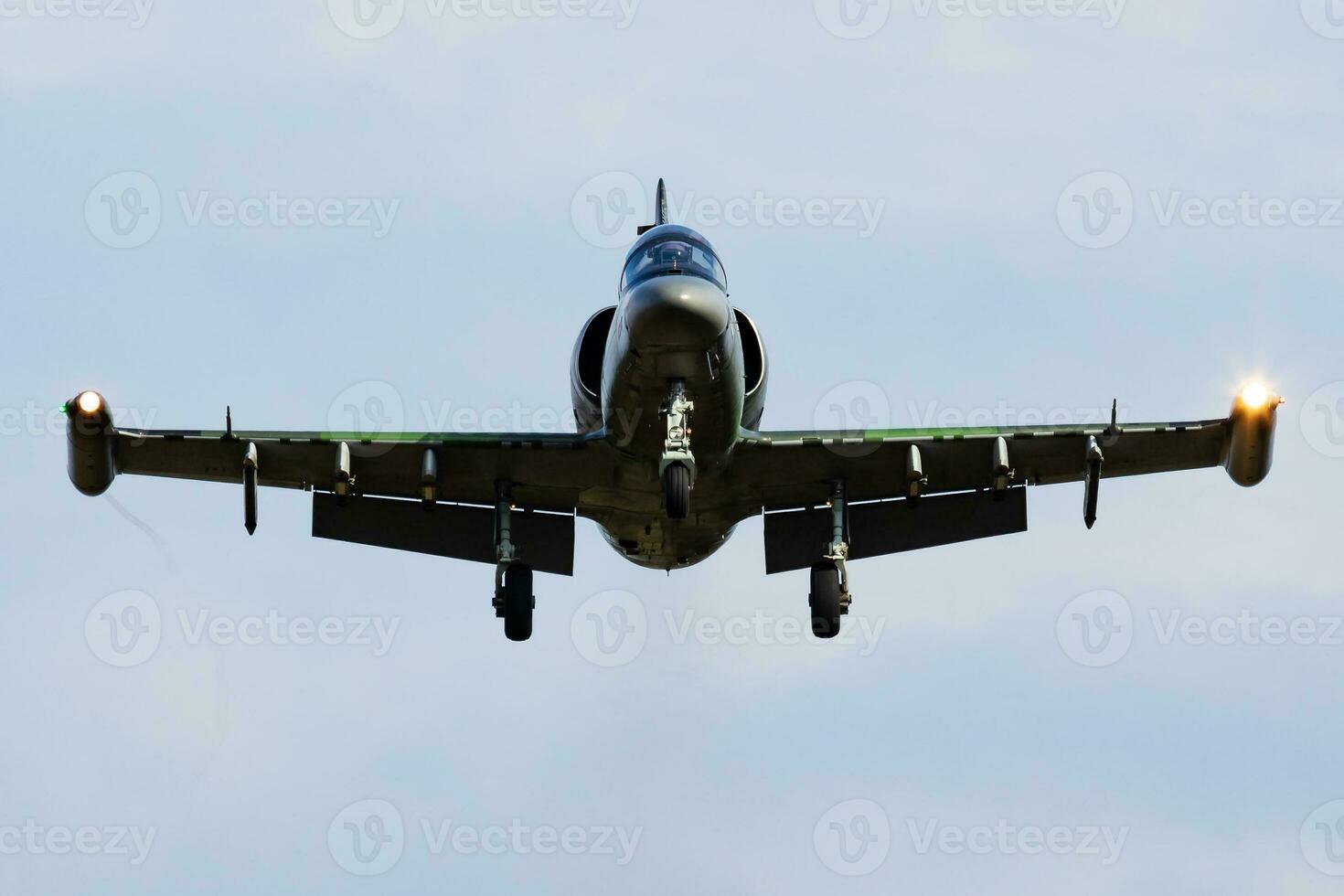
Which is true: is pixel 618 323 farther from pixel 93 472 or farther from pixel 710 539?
pixel 93 472

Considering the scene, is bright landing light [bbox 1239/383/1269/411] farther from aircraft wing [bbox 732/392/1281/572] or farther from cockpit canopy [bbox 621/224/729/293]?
cockpit canopy [bbox 621/224/729/293]

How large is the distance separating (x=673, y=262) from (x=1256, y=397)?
11.0 m

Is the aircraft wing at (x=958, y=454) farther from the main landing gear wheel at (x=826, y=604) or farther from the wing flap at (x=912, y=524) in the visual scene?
the main landing gear wheel at (x=826, y=604)

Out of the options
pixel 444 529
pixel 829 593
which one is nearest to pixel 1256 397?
pixel 829 593

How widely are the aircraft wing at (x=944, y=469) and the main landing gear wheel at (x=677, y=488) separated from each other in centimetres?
353

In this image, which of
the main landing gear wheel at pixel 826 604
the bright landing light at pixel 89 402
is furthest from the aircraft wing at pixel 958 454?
the bright landing light at pixel 89 402

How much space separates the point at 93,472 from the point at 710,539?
11664mm

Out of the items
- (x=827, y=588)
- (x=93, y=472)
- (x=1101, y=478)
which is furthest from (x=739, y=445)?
(x=93, y=472)

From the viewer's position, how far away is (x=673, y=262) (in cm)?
3831

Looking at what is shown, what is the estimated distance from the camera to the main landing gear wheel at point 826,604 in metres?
40.8

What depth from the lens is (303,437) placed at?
134ft

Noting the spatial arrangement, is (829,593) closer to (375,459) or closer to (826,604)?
(826,604)

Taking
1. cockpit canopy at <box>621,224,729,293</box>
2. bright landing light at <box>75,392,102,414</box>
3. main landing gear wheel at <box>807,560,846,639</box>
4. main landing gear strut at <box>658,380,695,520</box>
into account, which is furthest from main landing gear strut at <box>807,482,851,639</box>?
bright landing light at <box>75,392,102,414</box>

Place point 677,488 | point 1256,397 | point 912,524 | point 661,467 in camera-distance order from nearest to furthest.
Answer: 1. point 677,488
2. point 661,467
3. point 1256,397
4. point 912,524
